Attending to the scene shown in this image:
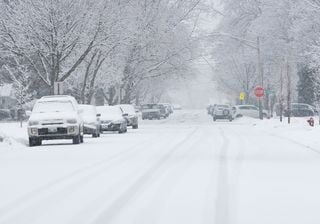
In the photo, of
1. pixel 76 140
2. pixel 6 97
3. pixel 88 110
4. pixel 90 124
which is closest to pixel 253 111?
pixel 88 110

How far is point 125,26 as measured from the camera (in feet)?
147

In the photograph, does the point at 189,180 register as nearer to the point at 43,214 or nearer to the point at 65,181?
the point at 65,181

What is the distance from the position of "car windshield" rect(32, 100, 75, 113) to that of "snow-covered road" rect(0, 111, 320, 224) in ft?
21.0

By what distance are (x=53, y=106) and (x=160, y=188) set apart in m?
16.2

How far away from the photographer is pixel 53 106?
91.1ft

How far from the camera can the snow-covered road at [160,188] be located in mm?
9227

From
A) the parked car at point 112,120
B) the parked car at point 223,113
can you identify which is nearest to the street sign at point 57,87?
the parked car at point 112,120

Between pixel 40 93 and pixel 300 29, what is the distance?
2320 centimetres

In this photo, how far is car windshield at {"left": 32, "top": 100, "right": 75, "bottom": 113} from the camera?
27.4 m

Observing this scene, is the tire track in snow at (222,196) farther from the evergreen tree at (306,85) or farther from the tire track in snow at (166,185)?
the evergreen tree at (306,85)

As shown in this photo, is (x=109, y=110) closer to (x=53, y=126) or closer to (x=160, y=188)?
(x=53, y=126)

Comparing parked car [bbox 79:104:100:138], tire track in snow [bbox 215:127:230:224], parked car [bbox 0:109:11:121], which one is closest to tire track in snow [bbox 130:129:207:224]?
tire track in snow [bbox 215:127:230:224]

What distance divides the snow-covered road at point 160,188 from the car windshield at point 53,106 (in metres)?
6.39

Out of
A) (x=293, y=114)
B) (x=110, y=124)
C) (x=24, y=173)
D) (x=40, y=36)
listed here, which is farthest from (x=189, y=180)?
(x=293, y=114)
